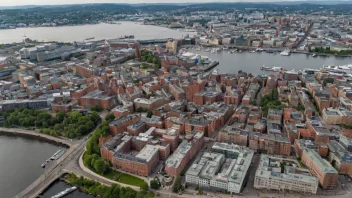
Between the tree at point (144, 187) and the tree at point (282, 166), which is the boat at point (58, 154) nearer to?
the tree at point (144, 187)

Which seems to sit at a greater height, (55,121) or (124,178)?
(55,121)

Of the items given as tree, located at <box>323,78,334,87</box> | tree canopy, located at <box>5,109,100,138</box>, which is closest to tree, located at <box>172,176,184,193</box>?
tree canopy, located at <box>5,109,100,138</box>

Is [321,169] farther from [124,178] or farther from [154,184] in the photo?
[124,178]

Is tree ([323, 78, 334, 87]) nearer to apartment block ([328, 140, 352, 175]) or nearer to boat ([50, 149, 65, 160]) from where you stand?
apartment block ([328, 140, 352, 175])

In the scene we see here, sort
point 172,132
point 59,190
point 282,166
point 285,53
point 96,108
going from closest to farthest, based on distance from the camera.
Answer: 1. point 59,190
2. point 282,166
3. point 172,132
4. point 96,108
5. point 285,53

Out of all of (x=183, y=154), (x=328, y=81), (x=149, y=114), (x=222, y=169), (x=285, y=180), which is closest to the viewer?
(x=285, y=180)

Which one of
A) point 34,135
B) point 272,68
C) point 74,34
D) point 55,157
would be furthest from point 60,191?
point 74,34

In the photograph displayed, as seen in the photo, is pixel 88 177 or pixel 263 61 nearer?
pixel 88 177

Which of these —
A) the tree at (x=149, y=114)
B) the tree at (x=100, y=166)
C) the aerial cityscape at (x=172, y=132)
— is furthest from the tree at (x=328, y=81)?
the tree at (x=100, y=166)

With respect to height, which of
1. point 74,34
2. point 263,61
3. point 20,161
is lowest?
point 20,161
